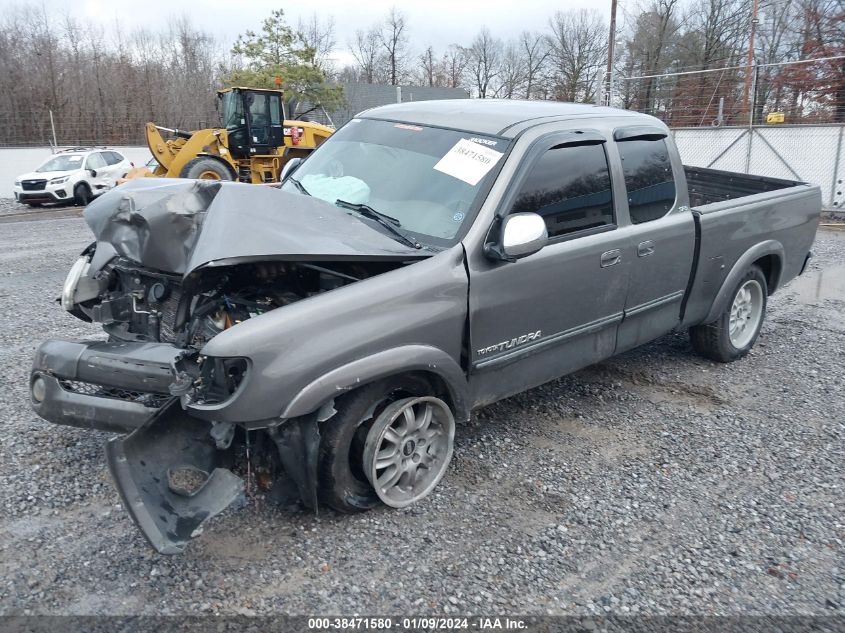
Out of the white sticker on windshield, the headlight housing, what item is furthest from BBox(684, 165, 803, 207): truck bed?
the headlight housing

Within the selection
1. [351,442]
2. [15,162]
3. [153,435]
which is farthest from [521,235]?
[15,162]

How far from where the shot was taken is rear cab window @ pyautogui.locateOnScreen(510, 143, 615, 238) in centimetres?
372

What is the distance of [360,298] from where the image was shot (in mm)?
3021

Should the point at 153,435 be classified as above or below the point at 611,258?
below

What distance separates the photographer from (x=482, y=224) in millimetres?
3471

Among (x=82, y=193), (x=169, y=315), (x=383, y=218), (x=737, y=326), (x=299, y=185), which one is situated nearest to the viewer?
(x=169, y=315)

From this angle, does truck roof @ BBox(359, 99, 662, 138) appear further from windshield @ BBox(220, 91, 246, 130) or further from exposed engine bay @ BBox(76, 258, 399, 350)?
windshield @ BBox(220, 91, 246, 130)

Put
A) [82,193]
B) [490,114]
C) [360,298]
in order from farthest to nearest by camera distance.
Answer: [82,193], [490,114], [360,298]

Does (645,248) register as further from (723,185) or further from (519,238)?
(723,185)

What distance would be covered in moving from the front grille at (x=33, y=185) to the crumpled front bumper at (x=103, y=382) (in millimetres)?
17732

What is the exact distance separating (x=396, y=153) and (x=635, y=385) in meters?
2.63

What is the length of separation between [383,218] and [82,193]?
724 inches

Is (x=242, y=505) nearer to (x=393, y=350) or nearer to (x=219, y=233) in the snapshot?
(x=393, y=350)

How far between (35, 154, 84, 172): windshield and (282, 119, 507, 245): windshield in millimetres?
17656
